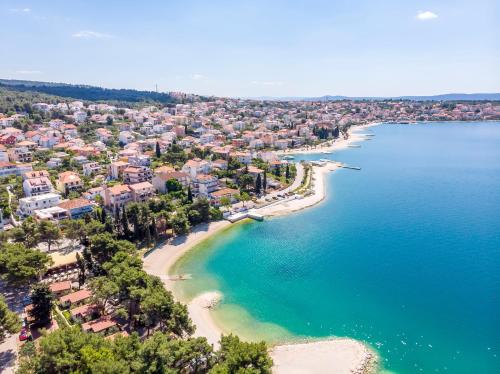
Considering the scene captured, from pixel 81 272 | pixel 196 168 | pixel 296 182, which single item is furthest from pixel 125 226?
pixel 296 182

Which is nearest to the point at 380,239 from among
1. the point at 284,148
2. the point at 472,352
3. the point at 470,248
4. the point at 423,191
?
the point at 470,248

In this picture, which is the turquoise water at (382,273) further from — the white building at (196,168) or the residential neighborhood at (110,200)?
the white building at (196,168)

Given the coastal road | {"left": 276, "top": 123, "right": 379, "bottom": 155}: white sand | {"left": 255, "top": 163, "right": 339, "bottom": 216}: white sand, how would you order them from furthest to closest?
{"left": 276, "top": 123, "right": 379, "bottom": 155}: white sand
the coastal road
{"left": 255, "top": 163, "right": 339, "bottom": 216}: white sand

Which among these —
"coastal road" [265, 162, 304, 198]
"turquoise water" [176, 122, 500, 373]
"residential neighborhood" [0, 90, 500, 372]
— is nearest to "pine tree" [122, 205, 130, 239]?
"residential neighborhood" [0, 90, 500, 372]

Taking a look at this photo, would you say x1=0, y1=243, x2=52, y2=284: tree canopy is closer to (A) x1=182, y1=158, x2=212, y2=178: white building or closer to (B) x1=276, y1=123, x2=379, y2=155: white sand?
(A) x1=182, y1=158, x2=212, y2=178: white building

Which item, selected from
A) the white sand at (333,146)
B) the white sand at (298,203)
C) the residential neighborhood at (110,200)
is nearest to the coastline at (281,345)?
the residential neighborhood at (110,200)

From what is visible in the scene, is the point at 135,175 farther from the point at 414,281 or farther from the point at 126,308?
the point at 414,281

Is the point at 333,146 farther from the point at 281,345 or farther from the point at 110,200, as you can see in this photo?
the point at 281,345
